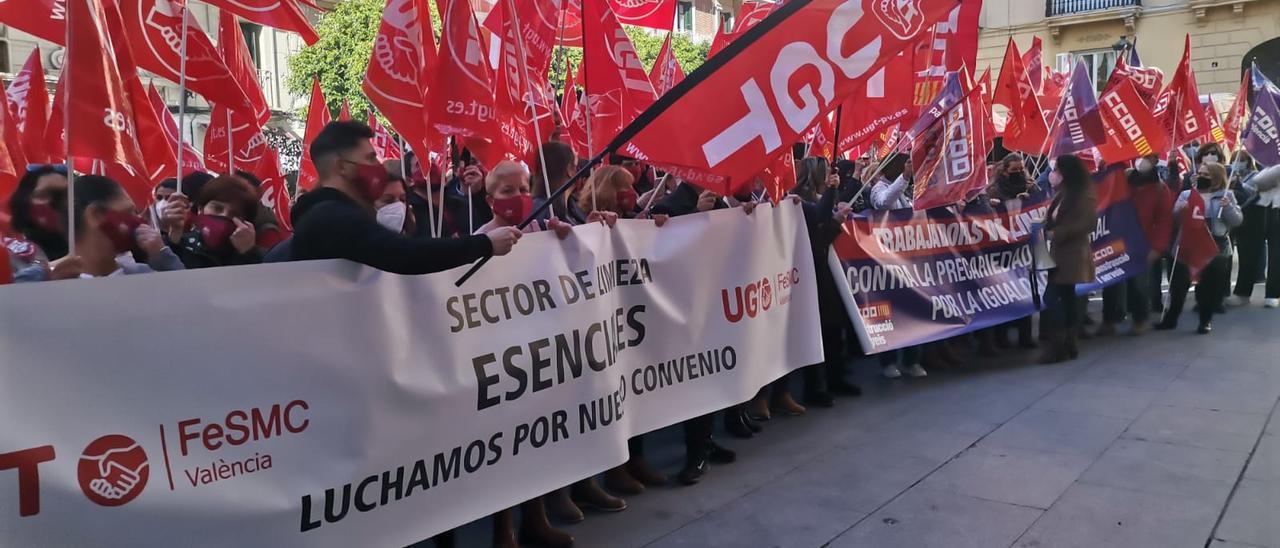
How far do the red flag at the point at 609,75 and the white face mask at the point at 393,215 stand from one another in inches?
46.9

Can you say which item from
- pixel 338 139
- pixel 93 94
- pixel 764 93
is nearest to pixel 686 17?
pixel 764 93

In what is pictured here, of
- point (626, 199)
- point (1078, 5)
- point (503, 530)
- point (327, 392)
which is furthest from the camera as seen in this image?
point (1078, 5)

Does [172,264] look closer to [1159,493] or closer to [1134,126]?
[1159,493]

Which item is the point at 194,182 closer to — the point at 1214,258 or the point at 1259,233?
the point at 1214,258

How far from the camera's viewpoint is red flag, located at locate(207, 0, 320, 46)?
4.91m

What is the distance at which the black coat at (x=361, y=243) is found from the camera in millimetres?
3219

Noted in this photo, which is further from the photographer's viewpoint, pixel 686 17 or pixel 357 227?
pixel 686 17

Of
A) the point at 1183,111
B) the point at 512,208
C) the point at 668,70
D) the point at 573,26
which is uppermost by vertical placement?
the point at 573,26

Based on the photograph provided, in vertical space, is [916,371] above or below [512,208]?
below

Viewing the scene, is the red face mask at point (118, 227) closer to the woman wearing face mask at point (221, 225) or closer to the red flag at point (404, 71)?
the woman wearing face mask at point (221, 225)

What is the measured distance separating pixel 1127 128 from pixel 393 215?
23.4 feet

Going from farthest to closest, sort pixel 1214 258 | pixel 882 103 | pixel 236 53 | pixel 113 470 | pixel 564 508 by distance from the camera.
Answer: pixel 1214 258 → pixel 882 103 → pixel 236 53 → pixel 564 508 → pixel 113 470

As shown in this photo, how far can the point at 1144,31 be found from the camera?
1206 inches

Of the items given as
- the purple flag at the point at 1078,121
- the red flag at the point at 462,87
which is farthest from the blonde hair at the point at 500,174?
the purple flag at the point at 1078,121
